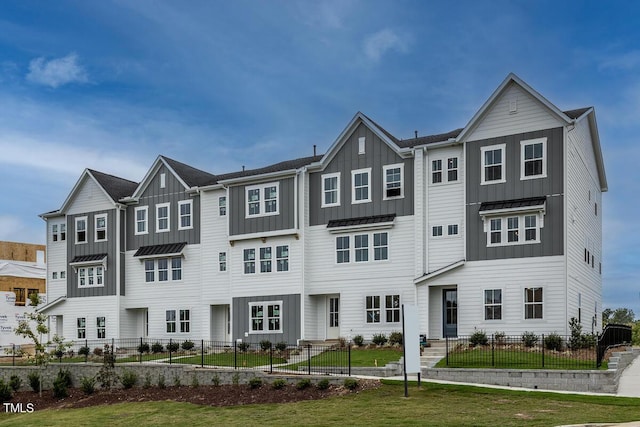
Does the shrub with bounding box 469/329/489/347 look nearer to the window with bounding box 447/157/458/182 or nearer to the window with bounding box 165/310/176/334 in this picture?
the window with bounding box 447/157/458/182

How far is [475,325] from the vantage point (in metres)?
32.8

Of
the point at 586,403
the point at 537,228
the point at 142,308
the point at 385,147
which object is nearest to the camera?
the point at 586,403

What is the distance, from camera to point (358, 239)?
36844 millimetres

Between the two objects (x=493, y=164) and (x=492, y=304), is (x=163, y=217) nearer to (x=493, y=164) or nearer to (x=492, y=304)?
(x=493, y=164)

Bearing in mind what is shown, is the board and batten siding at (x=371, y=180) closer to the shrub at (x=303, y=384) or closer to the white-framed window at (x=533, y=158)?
the white-framed window at (x=533, y=158)

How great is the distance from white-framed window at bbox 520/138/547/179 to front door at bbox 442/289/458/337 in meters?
6.30

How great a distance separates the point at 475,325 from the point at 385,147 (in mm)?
9700

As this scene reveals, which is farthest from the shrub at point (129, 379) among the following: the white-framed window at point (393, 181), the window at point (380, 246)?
the white-framed window at point (393, 181)

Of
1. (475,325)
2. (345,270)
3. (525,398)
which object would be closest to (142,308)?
(345,270)

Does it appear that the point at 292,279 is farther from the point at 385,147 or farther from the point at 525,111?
the point at 525,111

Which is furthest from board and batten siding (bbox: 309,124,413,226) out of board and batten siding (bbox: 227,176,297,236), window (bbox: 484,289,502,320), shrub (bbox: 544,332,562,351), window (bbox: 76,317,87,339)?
window (bbox: 76,317,87,339)

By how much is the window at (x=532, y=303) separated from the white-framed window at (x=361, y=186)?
9176mm

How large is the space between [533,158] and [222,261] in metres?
18.0

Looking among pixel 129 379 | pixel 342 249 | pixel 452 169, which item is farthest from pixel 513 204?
pixel 129 379
